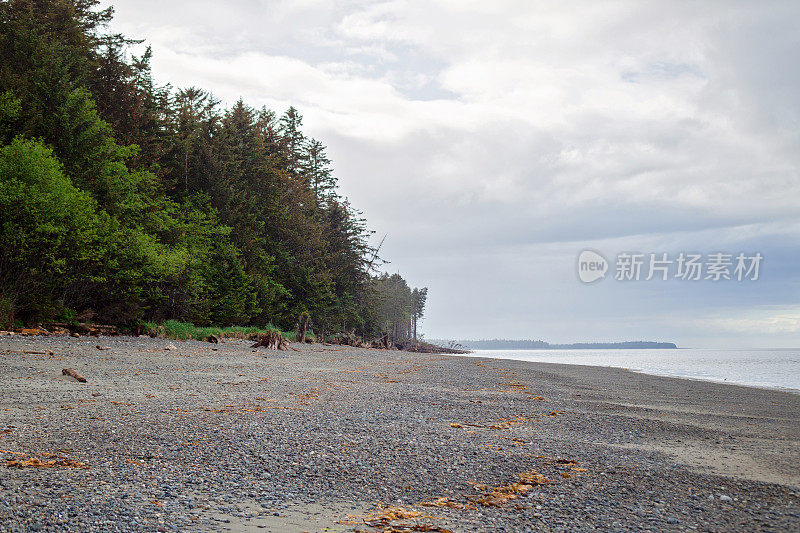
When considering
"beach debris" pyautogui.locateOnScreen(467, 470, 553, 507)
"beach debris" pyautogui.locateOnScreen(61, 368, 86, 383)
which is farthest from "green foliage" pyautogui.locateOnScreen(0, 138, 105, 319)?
"beach debris" pyautogui.locateOnScreen(467, 470, 553, 507)

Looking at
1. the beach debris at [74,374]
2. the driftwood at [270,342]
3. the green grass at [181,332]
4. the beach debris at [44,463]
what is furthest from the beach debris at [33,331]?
the beach debris at [44,463]

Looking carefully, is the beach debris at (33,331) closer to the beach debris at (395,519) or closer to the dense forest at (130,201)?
the dense forest at (130,201)

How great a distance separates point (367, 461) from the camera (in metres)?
4.75

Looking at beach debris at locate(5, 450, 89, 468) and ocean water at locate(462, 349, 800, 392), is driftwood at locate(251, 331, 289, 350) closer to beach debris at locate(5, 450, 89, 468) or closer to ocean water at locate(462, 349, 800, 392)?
ocean water at locate(462, 349, 800, 392)

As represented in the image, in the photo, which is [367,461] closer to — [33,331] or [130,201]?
[33,331]

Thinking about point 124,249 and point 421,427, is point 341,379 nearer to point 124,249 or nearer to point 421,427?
point 421,427

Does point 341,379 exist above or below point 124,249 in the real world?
below

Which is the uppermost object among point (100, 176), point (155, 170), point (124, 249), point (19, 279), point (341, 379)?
point (155, 170)

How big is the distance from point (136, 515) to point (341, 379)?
849cm

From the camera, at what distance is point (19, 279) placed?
1688cm

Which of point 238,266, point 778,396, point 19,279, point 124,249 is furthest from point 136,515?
point 238,266

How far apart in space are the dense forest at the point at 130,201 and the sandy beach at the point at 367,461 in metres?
10.1

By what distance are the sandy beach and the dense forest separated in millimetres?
10060

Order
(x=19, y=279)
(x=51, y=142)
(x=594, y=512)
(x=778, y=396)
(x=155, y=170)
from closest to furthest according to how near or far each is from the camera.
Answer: (x=594, y=512), (x=778, y=396), (x=19, y=279), (x=51, y=142), (x=155, y=170)
